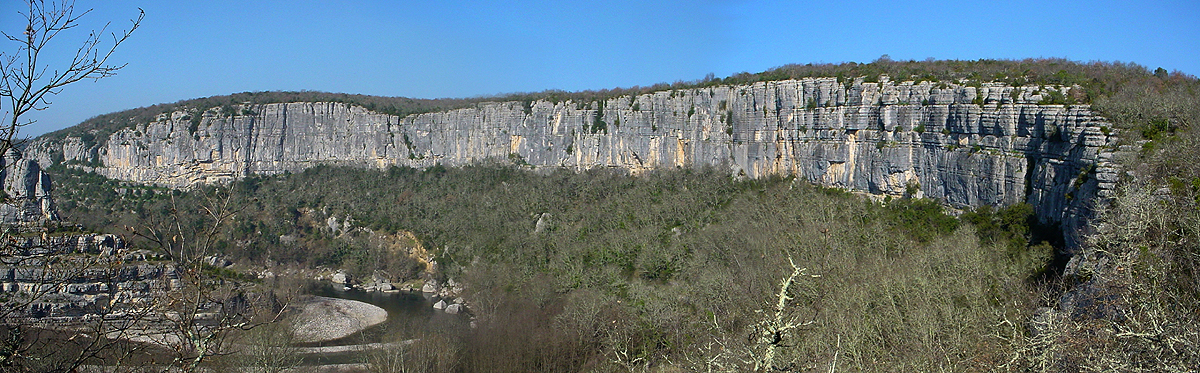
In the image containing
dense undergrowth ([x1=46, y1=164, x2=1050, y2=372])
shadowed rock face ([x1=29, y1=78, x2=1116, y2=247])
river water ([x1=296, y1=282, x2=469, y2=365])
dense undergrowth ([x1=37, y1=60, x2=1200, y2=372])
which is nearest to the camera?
dense undergrowth ([x1=37, y1=60, x2=1200, y2=372])

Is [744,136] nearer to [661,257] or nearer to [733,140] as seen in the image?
[733,140]

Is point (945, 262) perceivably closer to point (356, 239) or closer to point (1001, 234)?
point (1001, 234)

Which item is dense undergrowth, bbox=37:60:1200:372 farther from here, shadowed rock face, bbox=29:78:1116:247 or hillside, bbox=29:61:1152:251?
shadowed rock face, bbox=29:78:1116:247

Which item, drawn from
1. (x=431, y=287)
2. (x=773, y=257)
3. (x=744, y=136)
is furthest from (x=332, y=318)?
(x=744, y=136)

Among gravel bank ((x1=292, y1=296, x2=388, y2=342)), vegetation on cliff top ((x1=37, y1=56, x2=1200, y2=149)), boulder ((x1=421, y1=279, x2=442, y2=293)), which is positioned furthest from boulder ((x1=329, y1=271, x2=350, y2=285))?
vegetation on cliff top ((x1=37, y1=56, x2=1200, y2=149))

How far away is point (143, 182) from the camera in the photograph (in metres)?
58.9

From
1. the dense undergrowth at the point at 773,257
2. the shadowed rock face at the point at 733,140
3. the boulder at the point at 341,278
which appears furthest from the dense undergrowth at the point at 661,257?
the shadowed rock face at the point at 733,140

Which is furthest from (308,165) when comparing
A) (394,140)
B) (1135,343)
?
(1135,343)

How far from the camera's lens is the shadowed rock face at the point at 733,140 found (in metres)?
25.2

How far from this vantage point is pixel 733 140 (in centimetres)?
4228

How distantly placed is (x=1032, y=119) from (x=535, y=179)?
32.1m

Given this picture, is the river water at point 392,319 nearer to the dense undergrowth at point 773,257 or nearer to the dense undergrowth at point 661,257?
the dense undergrowth at point 773,257

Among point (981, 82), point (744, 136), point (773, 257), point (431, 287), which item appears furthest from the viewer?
point (431, 287)

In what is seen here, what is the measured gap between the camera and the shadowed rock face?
25.2 metres
